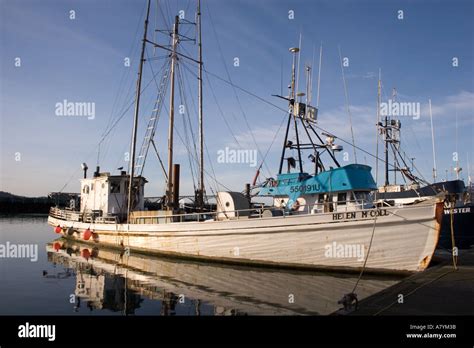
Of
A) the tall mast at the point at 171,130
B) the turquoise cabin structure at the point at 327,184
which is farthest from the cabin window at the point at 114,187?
the turquoise cabin structure at the point at 327,184

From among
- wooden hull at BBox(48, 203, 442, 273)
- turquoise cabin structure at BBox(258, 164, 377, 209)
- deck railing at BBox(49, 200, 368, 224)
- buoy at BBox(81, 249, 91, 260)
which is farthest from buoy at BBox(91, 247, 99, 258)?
turquoise cabin structure at BBox(258, 164, 377, 209)

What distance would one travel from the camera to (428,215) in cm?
1569

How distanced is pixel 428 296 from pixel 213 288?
7.76 metres

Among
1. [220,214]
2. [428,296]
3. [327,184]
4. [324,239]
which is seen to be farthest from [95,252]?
[428,296]

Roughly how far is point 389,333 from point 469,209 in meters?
27.5

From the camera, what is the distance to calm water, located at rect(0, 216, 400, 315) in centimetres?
1241

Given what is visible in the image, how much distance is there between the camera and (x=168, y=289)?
1532cm

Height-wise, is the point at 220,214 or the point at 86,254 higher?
the point at 220,214

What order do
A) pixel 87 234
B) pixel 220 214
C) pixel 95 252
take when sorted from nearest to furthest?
pixel 220 214, pixel 95 252, pixel 87 234

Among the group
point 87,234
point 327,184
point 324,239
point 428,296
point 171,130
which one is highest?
point 171,130

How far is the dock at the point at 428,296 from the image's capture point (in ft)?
30.8

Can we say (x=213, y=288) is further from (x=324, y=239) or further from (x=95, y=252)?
(x=95, y=252)

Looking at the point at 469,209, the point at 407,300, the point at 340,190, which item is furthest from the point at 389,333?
the point at 469,209

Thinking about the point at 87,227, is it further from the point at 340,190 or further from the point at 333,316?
the point at 333,316
